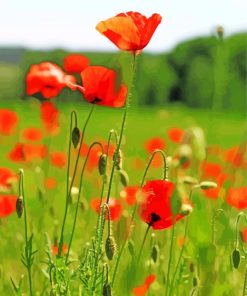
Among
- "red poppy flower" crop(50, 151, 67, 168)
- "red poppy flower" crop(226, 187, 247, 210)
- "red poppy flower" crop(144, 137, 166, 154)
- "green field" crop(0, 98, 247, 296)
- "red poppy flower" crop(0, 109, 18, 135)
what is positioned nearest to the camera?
"green field" crop(0, 98, 247, 296)

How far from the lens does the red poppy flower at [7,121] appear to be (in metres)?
4.59

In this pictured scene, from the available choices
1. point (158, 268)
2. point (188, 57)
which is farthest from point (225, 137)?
point (158, 268)

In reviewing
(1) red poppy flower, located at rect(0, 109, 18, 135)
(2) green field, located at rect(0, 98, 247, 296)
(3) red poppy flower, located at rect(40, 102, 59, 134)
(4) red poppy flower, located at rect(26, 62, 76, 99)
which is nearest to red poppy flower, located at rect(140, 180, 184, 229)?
(2) green field, located at rect(0, 98, 247, 296)

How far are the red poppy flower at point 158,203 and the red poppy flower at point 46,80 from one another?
492 millimetres

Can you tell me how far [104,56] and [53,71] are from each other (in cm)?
2443

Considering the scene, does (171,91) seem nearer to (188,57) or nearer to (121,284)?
(188,57)

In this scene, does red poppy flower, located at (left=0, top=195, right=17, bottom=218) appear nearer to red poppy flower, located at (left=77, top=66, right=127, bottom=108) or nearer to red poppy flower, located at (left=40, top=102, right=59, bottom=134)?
red poppy flower, located at (left=40, top=102, right=59, bottom=134)

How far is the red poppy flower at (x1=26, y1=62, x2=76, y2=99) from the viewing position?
83.9 inches

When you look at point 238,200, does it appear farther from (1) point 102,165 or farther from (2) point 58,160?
(2) point 58,160

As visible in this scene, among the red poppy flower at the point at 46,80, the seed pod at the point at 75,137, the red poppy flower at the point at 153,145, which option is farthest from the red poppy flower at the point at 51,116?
the seed pod at the point at 75,137

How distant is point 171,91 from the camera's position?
2511cm

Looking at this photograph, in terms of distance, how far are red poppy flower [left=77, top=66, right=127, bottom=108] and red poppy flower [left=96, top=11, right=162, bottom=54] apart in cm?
16

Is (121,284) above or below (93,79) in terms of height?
below

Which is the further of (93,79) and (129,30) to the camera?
(93,79)
